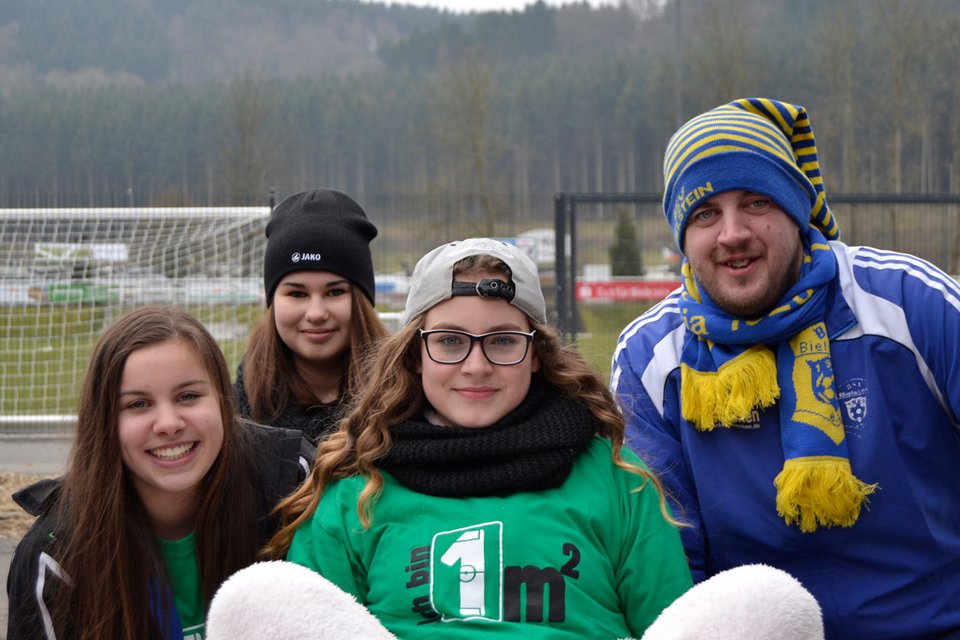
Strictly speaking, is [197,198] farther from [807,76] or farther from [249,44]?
[249,44]

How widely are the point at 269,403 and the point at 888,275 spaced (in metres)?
1.86

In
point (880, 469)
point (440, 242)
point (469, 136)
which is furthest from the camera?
point (469, 136)

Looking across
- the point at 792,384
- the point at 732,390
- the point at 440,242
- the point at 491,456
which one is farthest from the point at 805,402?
the point at 440,242

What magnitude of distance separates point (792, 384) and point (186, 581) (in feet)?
5.04

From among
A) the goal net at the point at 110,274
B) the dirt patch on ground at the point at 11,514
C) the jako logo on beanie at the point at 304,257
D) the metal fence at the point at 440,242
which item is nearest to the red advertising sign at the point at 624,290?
the metal fence at the point at 440,242

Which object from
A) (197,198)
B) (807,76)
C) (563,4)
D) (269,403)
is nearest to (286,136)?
(807,76)

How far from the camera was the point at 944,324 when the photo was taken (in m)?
2.45

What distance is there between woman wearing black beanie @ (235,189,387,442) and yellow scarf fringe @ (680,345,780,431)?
109 cm

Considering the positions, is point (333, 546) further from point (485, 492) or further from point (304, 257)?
point (304, 257)

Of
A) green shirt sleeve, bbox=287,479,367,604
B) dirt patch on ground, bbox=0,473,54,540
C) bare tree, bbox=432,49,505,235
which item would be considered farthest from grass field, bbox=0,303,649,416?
bare tree, bbox=432,49,505,235

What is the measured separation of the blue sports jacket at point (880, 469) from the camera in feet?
8.20

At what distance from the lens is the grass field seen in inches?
371

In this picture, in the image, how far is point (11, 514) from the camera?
226 inches

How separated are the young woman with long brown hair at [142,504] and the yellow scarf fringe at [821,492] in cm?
126
